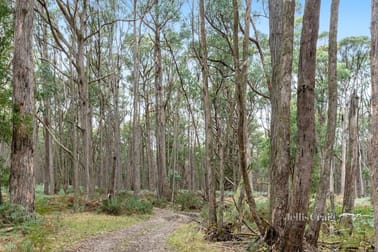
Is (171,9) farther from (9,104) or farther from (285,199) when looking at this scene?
(285,199)

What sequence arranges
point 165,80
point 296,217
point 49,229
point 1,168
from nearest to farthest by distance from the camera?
point 296,217 < point 49,229 < point 1,168 < point 165,80

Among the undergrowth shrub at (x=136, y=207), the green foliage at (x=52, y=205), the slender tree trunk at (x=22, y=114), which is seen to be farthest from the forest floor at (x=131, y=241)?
the green foliage at (x=52, y=205)

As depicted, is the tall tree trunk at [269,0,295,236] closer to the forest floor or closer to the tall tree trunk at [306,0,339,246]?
the tall tree trunk at [306,0,339,246]

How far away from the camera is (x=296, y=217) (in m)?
4.97

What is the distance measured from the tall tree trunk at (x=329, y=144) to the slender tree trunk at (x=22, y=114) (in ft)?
23.5

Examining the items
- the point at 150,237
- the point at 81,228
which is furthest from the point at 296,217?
the point at 81,228


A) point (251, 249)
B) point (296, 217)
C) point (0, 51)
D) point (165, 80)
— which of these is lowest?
point (251, 249)

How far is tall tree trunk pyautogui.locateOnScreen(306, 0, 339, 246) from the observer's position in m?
5.78

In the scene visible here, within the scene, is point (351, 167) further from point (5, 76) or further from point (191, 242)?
point (5, 76)

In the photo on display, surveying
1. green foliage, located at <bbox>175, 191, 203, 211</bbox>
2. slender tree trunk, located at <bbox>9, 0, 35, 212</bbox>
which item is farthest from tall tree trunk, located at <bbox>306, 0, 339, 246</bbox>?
green foliage, located at <bbox>175, 191, 203, 211</bbox>

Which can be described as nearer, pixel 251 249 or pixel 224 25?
pixel 251 249

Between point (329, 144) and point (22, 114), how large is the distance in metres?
7.74

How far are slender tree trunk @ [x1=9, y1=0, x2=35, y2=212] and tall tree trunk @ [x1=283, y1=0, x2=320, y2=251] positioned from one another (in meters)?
7.06

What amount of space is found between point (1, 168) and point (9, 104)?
6.73 ft
